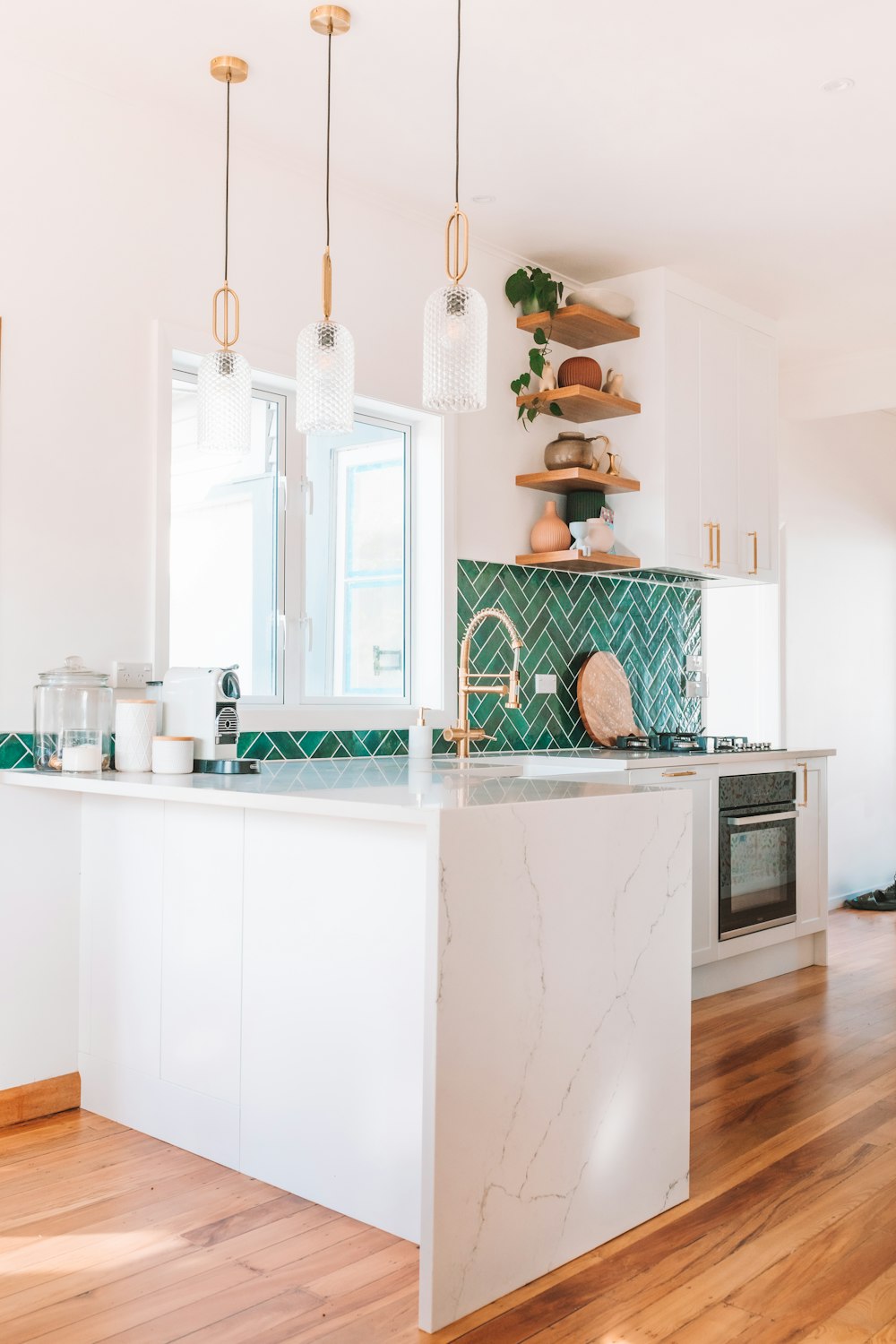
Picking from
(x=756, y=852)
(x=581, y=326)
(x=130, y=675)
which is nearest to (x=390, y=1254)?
(x=130, y=675)

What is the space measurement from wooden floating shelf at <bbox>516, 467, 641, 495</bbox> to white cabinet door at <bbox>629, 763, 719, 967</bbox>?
107 centimetres

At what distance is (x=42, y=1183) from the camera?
2.44 m

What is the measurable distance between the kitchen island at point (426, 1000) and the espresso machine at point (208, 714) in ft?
0.62

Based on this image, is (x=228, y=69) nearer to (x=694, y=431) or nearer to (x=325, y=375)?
(x=325, y=375)

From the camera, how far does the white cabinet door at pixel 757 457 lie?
15.5ft

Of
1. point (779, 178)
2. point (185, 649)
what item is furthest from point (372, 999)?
point (779, 178)

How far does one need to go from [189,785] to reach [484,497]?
2.05 meters

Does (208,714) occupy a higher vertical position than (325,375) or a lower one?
lower

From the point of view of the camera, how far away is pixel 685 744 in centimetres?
433

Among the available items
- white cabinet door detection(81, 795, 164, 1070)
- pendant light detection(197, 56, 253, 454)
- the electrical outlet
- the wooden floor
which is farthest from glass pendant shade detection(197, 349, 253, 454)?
the wooden floor

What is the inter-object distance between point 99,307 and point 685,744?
249cm

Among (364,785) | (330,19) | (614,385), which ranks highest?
(330,19)

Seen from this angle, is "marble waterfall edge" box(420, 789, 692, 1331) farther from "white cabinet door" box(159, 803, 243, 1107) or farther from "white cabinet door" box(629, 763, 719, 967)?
"white cabinet door" box(629, 763, 719, 967)

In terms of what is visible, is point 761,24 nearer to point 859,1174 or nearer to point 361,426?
point 361,426
